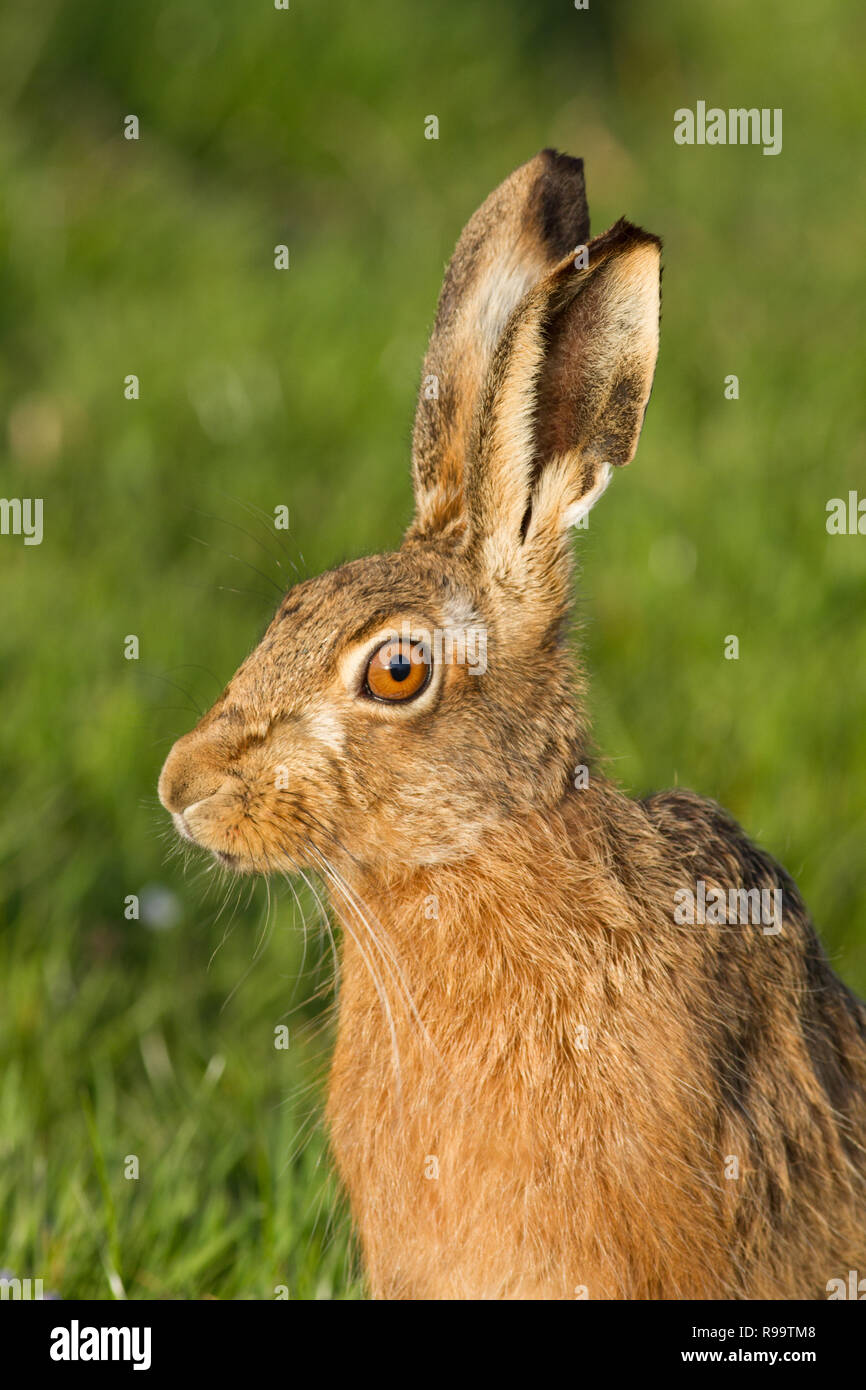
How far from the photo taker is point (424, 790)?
316 cm

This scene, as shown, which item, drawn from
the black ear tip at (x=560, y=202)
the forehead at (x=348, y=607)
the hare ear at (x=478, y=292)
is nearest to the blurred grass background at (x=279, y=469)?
the hare ear at (x=478, y=292)

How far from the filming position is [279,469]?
698 centimetres

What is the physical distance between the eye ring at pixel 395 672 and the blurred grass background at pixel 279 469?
0.76 metres

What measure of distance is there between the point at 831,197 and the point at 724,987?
24.7 feet

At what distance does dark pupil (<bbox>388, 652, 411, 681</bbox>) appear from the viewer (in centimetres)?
314

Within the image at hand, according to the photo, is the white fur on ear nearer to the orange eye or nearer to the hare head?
the hare head

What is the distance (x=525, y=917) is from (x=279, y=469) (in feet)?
13.2

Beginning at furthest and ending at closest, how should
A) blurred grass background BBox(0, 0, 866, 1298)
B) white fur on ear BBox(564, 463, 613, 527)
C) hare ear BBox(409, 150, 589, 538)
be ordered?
blurred grass background BBox(0, 0, 866, 1298)
hare ear BBox(409, 150, 589, 538)
white fur on ear BBox(564, 463, 613, 527)

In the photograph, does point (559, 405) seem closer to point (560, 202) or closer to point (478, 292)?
point (478, 292)

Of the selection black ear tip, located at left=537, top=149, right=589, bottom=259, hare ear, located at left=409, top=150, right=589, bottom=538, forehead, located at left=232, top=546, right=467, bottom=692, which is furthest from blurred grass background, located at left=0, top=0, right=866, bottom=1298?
black ear tip, located at left=537, top=149, right=589, bottom=259

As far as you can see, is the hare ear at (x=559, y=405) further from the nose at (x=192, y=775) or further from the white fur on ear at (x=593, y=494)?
the nose at (x=192, y=775)

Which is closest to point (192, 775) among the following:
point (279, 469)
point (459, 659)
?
point (459, 659)

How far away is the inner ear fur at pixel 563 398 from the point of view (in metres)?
3.09

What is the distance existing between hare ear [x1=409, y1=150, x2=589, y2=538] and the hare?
175mm
